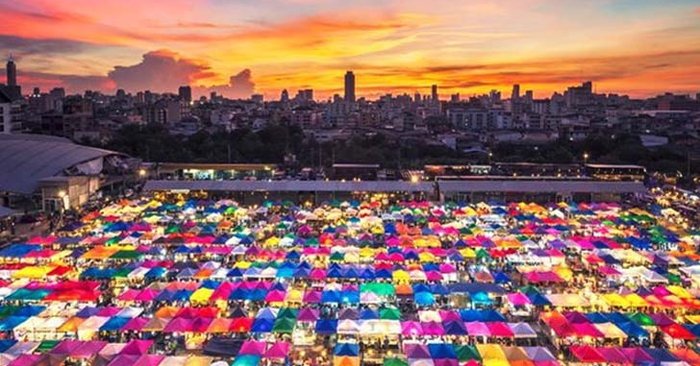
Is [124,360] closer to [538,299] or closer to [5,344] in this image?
[5,344]

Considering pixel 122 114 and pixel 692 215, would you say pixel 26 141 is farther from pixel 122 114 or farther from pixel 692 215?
pixel 122 114

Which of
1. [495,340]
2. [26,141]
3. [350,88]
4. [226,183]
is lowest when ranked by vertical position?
[495,340]

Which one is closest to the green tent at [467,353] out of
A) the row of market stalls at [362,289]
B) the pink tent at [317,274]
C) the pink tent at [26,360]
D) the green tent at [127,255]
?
the row of market stalls at [362,289]

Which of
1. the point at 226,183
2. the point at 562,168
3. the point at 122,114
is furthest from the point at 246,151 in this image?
the point at 122,114

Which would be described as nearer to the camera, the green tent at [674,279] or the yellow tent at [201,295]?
the yellow tent at [201,295]

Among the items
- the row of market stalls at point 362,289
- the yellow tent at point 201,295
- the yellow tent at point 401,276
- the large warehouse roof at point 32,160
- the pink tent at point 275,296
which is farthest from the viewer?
the large warehouse roof at point 32,160

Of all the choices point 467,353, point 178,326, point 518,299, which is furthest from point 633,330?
point 178,326

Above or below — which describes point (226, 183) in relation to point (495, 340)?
above

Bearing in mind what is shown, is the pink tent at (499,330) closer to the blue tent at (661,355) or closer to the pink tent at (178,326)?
the blue tent at (661,355)
